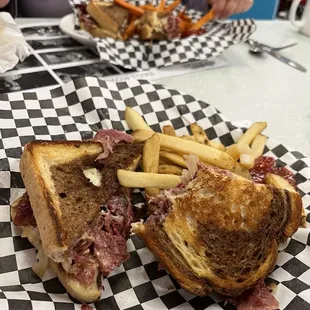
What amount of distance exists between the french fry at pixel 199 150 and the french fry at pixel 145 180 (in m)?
0.19

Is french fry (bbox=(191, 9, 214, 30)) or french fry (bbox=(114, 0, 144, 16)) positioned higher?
french fry (bbox=(114, 0, 144, 16))

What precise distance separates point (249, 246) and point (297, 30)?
2.93 metres

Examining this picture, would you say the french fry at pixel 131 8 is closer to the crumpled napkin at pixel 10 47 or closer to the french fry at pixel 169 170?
the crumpled napkin at pixel 10 47

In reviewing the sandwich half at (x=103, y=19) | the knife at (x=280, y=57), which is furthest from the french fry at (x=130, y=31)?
the knife at (x=280, y=57)

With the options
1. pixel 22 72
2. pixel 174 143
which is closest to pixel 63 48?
pixel 22 72

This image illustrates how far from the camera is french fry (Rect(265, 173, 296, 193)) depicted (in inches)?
65.6

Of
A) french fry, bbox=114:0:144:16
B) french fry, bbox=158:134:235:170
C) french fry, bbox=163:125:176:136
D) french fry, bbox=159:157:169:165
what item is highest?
french fry, bbox=114:0:144:16

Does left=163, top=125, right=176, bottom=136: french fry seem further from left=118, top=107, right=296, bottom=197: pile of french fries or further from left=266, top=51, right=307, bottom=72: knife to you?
left=266, top=51, right=307, bottom=72: knife

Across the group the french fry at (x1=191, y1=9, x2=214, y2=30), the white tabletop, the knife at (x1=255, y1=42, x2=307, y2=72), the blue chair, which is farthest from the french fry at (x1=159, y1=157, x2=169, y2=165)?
the blue chair

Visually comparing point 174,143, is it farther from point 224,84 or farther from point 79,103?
point 224,84

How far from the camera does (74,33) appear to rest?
9.66ft

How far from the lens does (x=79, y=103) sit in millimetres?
2115

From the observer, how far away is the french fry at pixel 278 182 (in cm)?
167

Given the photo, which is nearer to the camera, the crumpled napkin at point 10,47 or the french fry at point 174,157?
the french fry at point 174,157
